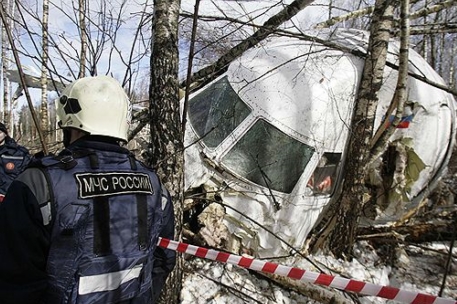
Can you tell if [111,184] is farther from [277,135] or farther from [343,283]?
[277,135]

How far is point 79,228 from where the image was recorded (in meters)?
1.42

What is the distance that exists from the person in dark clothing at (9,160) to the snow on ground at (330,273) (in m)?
2.37

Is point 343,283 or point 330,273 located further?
point 330,273

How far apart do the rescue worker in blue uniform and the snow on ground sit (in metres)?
1.99

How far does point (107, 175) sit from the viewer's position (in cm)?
154

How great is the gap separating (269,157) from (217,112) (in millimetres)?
918

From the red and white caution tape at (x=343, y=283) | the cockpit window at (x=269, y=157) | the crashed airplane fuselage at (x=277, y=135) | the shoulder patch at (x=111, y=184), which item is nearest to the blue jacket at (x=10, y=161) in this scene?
the crashed airplane fuselage at (x=277, y=135)

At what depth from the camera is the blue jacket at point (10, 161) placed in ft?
13.3

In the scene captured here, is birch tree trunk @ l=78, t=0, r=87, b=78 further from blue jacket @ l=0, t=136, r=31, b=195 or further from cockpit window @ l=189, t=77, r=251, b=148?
cockpit window @ l=189, t=77, r=251, b=148

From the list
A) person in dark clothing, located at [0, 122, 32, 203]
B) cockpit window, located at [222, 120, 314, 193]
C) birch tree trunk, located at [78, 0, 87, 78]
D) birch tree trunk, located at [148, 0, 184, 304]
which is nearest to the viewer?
birch tree trunk, located at [148, 0, 184, 304]

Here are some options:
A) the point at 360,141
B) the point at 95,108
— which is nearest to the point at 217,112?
the point at 360,141

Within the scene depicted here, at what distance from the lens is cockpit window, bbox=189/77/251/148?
431cm

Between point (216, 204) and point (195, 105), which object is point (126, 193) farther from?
point (195, 105)

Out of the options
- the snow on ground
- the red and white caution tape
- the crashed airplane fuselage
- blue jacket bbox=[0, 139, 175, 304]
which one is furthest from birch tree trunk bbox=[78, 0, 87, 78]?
blue jacket bbox=[0, 139, 175, 304]
